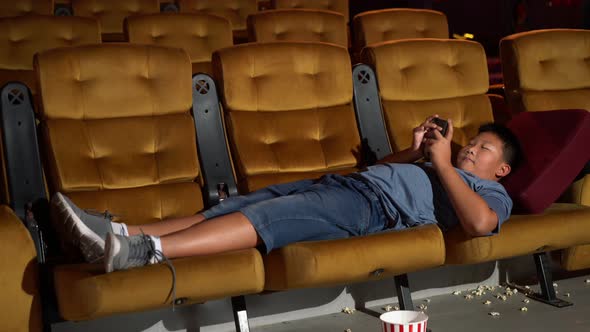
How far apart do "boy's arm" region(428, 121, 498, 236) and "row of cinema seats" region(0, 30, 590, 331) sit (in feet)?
0.25

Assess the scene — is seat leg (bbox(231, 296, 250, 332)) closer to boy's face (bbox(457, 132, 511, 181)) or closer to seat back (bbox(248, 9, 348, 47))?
boy's face (bbox(457, 132, 511, 181))

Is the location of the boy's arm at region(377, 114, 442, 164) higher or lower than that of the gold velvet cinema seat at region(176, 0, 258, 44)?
lower

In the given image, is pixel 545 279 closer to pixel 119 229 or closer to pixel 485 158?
pixel 485 158

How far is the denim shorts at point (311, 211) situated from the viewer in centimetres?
220

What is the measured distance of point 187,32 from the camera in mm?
3898

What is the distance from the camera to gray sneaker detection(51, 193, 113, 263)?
6.63ft

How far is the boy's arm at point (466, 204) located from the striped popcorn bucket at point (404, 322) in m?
0.74

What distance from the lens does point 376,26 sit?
14.5ft

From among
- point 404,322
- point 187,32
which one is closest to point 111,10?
point 187,32

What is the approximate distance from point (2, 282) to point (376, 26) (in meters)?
2.91

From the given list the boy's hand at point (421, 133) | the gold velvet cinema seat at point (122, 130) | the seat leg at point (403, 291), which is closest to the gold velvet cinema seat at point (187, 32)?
the gold velvet cinema seat at point (122, 130)

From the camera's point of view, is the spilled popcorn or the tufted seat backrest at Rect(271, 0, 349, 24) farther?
the tufted seat backrest at Rect(271, 0, 349, 24)

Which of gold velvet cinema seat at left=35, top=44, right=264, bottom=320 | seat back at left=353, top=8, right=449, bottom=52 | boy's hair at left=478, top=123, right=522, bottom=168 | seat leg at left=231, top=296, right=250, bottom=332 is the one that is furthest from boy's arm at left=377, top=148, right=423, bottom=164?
seat back at left=353, top=8, right=449, bottom=52

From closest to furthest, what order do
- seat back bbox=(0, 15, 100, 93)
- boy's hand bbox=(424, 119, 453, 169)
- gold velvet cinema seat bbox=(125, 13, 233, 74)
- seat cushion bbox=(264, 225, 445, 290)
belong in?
seat cushion bbox=(264, 225, 445, 290), boy's hand bbox=(424, 119, 453, 169), seat back bbox=(0, 15, 100, 93), gold velvet cinema seat bbox=(125, 13, 233, 74)
